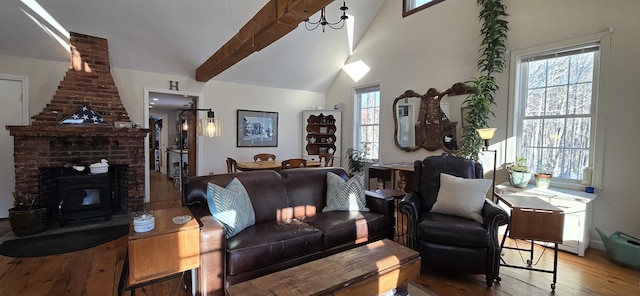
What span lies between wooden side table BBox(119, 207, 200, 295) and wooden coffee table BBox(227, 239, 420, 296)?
48cm

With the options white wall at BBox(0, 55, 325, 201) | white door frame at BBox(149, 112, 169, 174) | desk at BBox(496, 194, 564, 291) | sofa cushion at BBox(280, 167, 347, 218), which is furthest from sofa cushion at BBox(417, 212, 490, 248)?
white door frame at BBox(149, 112, 169, 174)

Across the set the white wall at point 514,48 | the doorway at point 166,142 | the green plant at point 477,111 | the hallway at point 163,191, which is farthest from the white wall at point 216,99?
the green plant at point 477,111

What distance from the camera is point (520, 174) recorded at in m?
3.43

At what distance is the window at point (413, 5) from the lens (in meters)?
4.70

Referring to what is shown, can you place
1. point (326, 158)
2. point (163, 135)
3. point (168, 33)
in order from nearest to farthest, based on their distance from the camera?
1. point (168, 33)
2. point (326, 158)
3. point (163, 135)

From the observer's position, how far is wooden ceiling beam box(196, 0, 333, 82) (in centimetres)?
252

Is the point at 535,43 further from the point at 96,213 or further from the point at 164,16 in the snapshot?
the point at 96,213

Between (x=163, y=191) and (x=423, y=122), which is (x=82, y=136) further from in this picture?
(x=423, y=122)

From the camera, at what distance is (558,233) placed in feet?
7.39

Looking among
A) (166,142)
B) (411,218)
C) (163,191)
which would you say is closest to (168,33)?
(163,191)

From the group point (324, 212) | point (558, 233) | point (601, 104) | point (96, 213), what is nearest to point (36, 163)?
point (96, 213)

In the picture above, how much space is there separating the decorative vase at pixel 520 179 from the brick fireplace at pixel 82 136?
5200mm

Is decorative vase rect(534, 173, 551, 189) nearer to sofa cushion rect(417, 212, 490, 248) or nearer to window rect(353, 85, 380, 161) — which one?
sofa cushion rect(417, 212, 490, 248)

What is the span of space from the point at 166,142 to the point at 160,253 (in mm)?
8661
